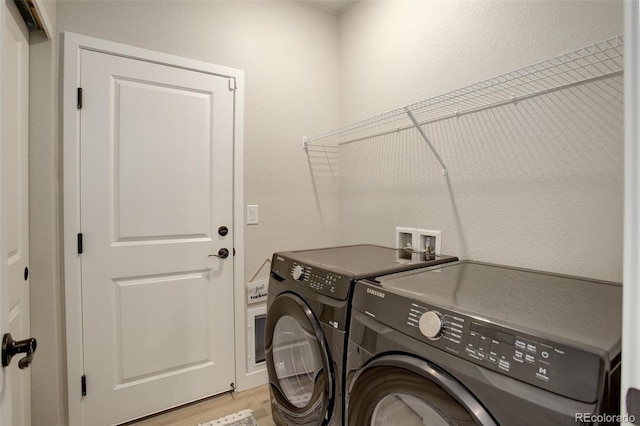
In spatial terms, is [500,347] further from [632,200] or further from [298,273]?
[298,273]

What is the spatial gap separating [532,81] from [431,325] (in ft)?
3.77

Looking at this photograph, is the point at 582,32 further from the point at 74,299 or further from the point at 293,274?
the point at 74,299

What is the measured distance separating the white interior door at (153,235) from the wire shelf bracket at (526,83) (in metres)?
1.20

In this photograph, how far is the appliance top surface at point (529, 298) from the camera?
0.70 metres

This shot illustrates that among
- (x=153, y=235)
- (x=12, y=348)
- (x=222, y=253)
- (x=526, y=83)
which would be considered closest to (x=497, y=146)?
(x=526, y=83)

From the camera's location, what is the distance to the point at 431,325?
0.83 meters

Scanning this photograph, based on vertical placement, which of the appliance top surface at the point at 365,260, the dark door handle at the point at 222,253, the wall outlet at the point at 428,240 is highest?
the wall outlet at the point at 428,240

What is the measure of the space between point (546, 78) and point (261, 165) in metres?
1.64

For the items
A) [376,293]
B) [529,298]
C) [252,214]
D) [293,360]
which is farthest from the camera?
[252,214]

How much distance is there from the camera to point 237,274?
208cm

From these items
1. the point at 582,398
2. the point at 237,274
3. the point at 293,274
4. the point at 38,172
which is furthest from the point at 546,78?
the point at 38,172

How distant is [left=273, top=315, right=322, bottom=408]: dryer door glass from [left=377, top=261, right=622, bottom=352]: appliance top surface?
0.55 m

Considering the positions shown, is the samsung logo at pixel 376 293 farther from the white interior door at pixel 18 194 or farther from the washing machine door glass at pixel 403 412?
the white interior door at pixel 18 194

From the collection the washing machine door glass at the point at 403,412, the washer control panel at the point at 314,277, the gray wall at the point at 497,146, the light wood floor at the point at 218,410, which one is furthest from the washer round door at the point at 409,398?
the light wood floor at the point at 218,410
